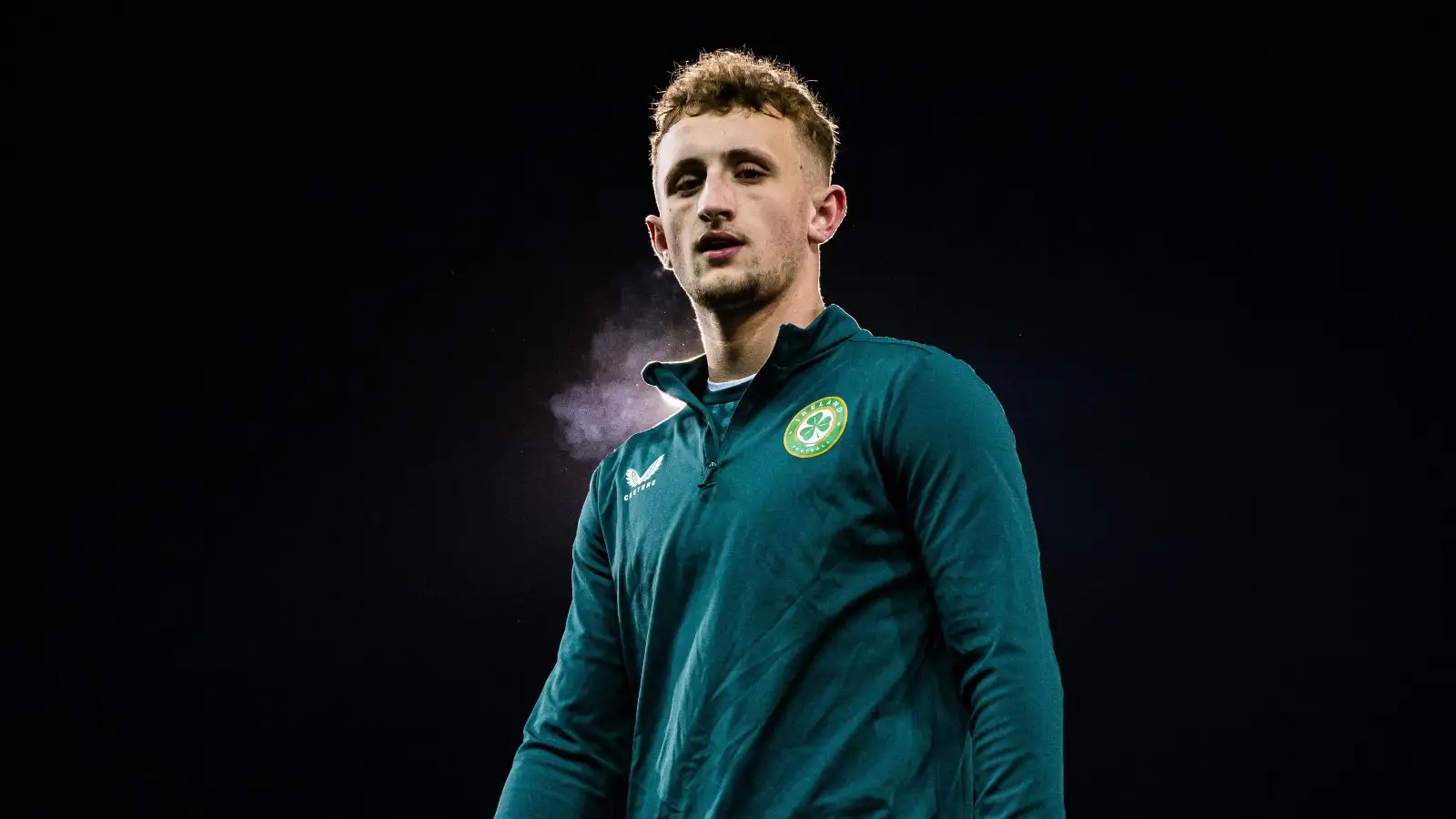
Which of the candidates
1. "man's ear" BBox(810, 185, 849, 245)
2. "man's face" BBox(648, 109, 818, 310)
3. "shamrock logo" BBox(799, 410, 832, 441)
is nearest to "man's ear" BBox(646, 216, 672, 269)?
"man's face" BBox(648, 109, 818, 310)

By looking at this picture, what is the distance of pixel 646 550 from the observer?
1.25 m

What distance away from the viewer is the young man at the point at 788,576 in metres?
1.02

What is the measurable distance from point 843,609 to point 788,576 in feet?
0.21

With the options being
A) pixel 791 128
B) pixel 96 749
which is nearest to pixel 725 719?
pixel 791 128

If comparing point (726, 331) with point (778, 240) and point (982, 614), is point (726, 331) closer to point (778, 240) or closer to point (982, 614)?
point (778, 240)

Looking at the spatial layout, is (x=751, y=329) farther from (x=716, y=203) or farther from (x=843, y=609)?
(x=843, y=609)

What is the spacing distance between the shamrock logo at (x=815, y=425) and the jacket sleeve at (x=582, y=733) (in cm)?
38

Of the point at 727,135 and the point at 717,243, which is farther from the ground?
the point at 727,135

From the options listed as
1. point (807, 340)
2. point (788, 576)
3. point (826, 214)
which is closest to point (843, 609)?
point (788, 576)

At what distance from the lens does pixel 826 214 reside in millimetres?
1427

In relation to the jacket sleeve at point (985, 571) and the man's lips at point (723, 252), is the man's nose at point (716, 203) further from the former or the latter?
the jacket sleeve at point (985, 571)

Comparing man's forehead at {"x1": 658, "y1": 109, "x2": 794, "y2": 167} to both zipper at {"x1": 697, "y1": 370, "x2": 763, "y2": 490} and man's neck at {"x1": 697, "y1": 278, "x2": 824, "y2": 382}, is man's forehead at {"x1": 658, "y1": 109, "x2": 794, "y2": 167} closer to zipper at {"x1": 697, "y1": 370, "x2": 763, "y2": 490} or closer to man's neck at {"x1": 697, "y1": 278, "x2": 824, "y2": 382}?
man's neck at {"x1": 697, "y1": 278, "x2": 824, "y2": 382}

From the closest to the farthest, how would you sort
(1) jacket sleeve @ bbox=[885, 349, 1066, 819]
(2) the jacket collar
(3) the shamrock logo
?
1. (1) jacket sleeve @ bbox=[885, 349, 1066, 819]
2. (3) the shamrock logo
3. (2) the jacket collar

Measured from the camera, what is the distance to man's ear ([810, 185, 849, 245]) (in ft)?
4.63
